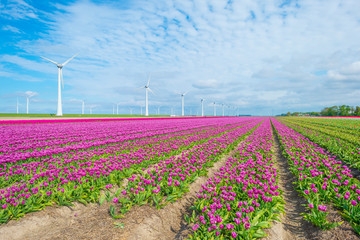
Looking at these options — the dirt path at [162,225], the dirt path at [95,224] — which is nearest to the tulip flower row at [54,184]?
the dirt path at [95,224]

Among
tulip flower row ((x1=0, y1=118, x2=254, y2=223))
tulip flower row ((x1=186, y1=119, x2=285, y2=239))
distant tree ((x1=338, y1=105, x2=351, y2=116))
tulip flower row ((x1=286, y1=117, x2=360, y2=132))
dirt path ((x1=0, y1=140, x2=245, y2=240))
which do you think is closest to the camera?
tulip flower row ((x1=186, y1=119, x2=285, y2=239))

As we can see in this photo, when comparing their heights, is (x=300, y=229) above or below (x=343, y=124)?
below

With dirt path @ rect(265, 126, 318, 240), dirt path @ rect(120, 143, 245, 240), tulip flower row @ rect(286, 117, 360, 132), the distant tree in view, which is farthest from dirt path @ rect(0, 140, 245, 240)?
the distant tree

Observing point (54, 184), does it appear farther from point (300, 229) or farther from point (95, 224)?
point (300, 229)

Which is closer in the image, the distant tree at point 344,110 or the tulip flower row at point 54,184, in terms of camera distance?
the tulip flower row at point 54,184

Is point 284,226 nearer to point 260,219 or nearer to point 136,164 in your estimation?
point 260,219

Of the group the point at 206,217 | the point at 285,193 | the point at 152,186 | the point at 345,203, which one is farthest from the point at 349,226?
the point at 152,186

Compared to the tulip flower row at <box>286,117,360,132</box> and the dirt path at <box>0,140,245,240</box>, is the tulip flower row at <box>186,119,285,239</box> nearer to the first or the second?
the dirt path at <box>0,140,245,240</box>

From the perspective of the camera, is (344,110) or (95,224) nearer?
(95,224)

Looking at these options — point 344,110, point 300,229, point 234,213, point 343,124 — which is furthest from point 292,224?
point 344,110

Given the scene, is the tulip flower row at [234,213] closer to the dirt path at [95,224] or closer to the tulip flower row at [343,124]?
the dirt path at [95,224]

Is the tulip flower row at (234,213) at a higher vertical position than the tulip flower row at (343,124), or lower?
lower

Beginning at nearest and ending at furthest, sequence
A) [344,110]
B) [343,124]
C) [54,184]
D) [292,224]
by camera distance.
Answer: [292,224] → [54,184] → [343,124] → [344,110]

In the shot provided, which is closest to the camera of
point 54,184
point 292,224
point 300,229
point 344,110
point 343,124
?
point 300,229
